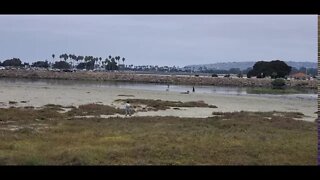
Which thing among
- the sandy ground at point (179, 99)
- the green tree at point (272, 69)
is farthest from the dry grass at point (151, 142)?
the green tree at point (272, 69)

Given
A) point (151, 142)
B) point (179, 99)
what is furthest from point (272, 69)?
point (151, 142)

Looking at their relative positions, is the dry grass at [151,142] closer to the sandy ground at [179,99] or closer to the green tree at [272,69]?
the sandy ground at [179,99]

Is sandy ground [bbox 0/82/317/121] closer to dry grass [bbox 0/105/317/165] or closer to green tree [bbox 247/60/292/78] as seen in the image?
dry grass [bbox 0/105/317/165]

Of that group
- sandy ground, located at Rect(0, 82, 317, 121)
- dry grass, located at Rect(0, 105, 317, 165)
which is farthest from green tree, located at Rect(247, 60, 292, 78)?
dry grass, located at Rect(0, 105, 317, 165)

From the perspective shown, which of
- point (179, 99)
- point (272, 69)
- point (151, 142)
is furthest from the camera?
point (272, 69)

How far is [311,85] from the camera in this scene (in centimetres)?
9169

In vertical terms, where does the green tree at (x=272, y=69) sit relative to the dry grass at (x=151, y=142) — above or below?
above

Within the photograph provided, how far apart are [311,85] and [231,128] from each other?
74899 mm

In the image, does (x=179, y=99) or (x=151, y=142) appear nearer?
(x=151, y=142)

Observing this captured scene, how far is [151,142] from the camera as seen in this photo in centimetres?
1631

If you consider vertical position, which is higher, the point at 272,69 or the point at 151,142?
the point at 272,69

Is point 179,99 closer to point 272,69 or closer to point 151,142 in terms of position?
point 151,142

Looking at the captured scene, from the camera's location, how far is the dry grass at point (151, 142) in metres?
13.0
